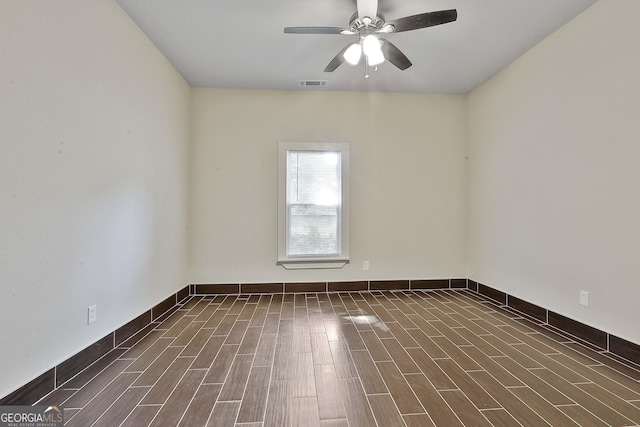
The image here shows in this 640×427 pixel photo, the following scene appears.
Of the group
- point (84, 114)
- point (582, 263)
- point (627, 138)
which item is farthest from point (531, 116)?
point (84, 114)

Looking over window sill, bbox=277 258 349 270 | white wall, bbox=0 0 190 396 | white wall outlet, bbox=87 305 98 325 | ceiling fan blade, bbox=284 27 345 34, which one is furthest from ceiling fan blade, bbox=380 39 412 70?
white wall outlet, bbox=87 305 98 325

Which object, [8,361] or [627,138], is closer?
[8,361]

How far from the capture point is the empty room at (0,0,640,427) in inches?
64.7

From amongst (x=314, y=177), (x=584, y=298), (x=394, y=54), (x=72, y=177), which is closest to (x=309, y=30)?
(x=394, y=54)

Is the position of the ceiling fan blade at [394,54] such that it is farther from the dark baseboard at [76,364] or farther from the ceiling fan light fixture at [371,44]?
the dark baseboard at [76,364]

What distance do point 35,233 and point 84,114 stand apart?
86 centimetres

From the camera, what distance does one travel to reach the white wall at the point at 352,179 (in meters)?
3.91

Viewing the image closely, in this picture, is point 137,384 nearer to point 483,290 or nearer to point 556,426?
point 556,426

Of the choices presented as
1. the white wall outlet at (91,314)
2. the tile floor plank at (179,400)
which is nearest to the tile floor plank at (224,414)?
the tile floor plank at (179,400)

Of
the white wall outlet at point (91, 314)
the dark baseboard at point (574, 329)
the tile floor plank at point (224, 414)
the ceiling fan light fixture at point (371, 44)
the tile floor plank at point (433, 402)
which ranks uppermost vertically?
the ceiling fan light fixture at point (371, 44)

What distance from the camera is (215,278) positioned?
3912 mm

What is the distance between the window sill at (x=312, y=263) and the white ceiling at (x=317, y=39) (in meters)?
2.33

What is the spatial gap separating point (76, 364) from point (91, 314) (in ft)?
1.04

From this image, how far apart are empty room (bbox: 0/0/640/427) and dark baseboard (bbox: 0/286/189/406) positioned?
0.01 metres
